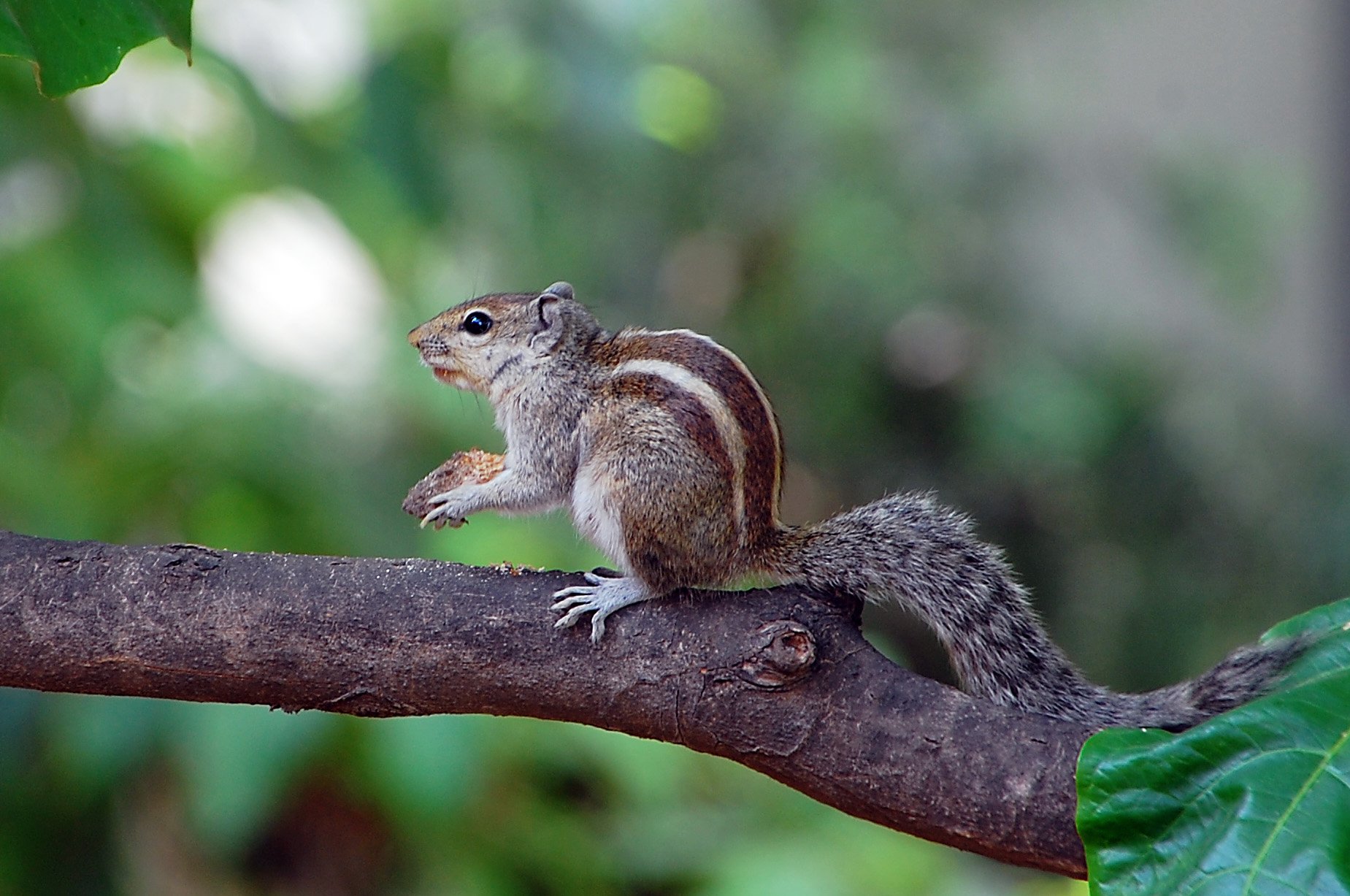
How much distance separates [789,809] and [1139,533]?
4.69 feet

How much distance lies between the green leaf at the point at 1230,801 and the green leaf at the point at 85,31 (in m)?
1.01

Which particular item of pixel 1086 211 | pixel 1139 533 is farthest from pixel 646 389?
pixel 1086 211

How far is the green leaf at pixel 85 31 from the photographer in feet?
3.83

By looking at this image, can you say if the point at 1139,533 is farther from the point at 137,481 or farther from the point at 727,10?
the point at 137,481

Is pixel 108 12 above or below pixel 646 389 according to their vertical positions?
above

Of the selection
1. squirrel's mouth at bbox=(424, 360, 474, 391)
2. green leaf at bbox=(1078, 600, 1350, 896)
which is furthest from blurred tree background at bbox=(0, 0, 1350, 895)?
green leaf at bbox=(1078, 600, 1350, 896)

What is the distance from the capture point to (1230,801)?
95cm

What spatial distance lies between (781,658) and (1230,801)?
371 millimetres

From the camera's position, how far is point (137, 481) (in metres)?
2.43

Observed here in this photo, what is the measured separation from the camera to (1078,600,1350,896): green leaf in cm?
90

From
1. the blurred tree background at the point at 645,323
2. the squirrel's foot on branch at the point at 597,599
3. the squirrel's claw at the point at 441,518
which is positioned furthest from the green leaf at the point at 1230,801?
the blurred tree background at the point at 645,323

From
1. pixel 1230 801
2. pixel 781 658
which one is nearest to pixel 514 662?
pixel 781 658

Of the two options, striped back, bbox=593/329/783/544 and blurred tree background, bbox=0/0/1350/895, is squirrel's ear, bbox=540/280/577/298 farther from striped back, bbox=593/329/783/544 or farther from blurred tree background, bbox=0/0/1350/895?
blurred tree background, bbox=0/0/1350/895

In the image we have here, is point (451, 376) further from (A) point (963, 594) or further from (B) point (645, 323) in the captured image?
(B) point (645, 323)
